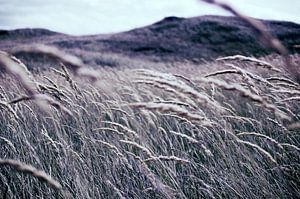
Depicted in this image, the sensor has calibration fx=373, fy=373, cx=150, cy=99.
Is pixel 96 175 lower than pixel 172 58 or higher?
higher

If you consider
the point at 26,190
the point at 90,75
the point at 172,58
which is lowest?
the point at 172,58

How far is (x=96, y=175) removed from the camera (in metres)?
2.26

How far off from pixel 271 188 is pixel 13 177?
1.49 m

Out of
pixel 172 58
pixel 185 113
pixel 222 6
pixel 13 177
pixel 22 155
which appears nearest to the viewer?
pixel 222 6

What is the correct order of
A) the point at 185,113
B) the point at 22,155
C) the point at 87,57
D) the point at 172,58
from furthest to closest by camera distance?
the point at 172,58
the point at 87,57
the point at 22,155
the point at 185,113

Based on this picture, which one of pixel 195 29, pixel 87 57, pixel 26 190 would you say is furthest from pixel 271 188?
pixel 195 29

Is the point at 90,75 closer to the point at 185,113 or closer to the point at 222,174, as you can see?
the point at 185,113

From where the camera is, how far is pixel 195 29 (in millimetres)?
33312

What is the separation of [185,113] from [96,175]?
50.9 inches

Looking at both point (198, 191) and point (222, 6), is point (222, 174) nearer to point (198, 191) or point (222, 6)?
point (198, 191)

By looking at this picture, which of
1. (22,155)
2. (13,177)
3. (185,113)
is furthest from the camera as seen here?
(22,155)

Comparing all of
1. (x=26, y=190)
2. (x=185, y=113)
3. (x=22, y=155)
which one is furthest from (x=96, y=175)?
(x=185, y=113)

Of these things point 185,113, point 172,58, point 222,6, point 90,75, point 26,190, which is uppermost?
point 222,6

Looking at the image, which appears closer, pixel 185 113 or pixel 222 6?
pixel 222 6
